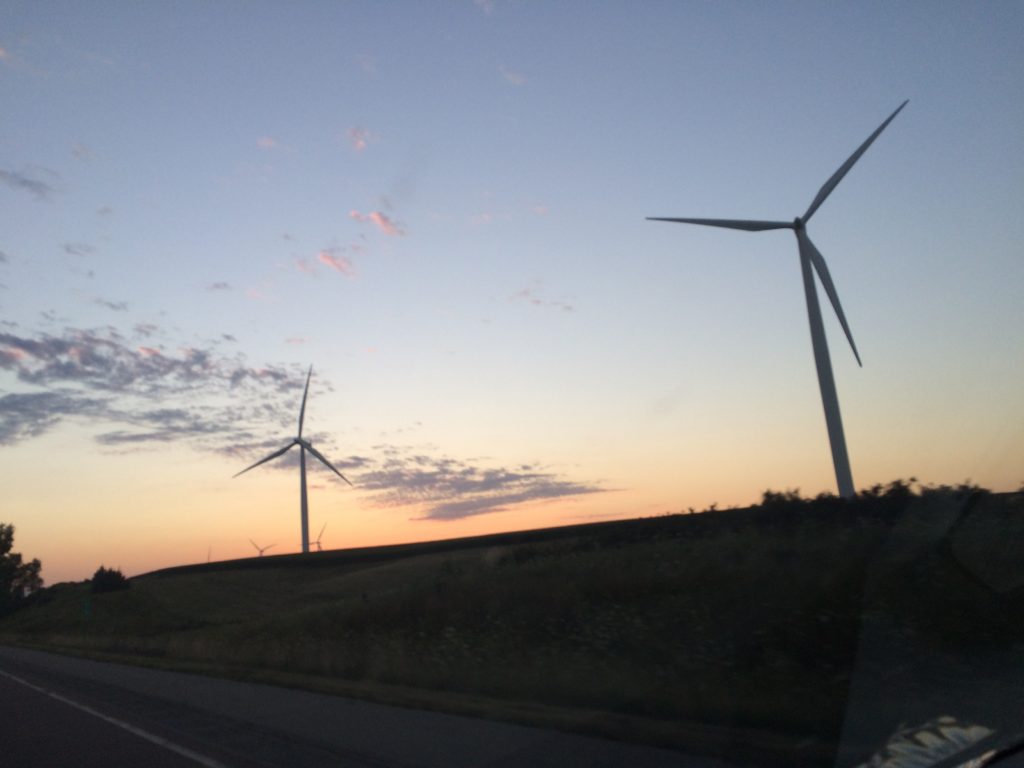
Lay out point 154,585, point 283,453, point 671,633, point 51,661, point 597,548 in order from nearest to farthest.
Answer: point 671,633
point 597,548
point 51,661
point 283,453
point 154,585

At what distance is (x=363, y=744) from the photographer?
10250 millimetres

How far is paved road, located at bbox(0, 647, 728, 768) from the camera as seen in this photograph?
9062 millimetres

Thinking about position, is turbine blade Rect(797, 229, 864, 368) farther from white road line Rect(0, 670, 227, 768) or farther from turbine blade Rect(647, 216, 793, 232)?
white road line Rect(0, 670, 227, 768)

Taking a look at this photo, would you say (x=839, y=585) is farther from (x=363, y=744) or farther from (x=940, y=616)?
(x=363, y=744)

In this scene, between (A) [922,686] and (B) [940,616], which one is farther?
(B) [940,616]

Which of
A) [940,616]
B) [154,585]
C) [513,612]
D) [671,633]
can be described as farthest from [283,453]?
[940,616]

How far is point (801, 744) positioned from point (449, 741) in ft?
13.3

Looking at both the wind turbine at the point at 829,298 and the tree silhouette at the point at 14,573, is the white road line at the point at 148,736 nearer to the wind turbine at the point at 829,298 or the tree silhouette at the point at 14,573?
the wind turbine at the point at 829,298

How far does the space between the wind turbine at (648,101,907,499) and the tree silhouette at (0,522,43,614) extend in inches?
4301

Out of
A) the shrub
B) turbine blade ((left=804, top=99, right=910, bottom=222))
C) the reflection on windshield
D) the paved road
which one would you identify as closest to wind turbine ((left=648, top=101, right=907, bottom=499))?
turbine blade ((left=804, top=99, right=910, bottom=222))

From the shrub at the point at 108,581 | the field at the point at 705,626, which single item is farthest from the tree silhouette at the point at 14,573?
the field at the point at 705,626

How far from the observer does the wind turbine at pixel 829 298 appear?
70.6 ft

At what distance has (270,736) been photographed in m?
11.2

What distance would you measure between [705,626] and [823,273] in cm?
1415
